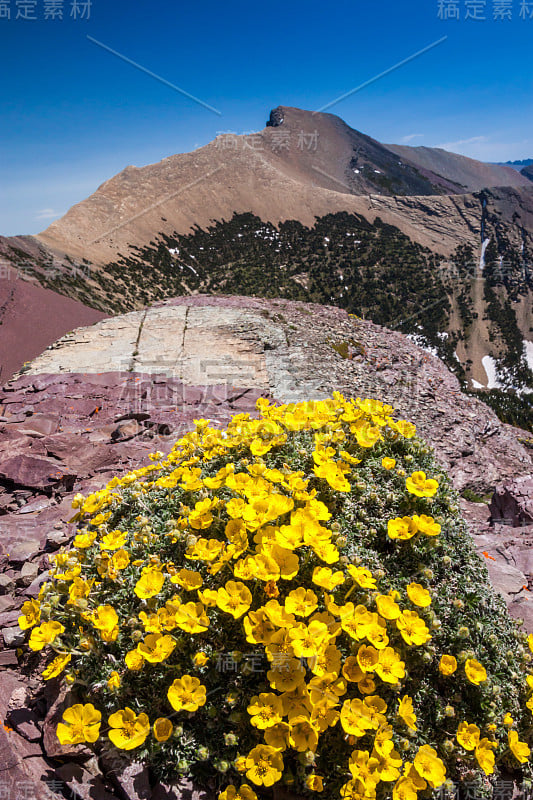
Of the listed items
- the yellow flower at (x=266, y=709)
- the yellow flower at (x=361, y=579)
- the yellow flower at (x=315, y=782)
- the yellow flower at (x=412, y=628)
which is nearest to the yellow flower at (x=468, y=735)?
the yellow flower at (x=412, y=628)

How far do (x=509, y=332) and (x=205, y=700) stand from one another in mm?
108108

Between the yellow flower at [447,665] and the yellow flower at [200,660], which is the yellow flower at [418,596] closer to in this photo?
the yellow flower at [447,665]

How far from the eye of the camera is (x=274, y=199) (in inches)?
4090

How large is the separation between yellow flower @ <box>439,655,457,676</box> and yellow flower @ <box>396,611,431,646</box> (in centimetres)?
23

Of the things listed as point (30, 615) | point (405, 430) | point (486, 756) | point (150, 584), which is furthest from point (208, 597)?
point (405, 430)

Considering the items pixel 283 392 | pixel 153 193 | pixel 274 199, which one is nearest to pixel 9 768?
pixel 283 392

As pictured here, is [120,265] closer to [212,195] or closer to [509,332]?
[212,195]

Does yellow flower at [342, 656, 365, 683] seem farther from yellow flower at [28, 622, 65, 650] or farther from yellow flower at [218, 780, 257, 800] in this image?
yellow flower at [28, 622, 65, 650]

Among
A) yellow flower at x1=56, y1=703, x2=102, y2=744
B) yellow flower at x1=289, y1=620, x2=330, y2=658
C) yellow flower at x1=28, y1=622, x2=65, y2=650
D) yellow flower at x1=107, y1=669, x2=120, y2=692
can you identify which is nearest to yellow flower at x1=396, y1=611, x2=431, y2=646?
yellow flower at x1=289, y1=620, x2=330, y2=658

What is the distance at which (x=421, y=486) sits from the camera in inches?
121

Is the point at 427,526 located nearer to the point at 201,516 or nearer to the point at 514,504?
the point at 201,516

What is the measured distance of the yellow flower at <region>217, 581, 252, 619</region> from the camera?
237cm

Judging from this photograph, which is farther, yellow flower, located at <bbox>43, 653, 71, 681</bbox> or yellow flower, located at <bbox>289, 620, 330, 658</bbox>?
yellow flower, located at <bbox>43, 653, 71, 681</bbox>

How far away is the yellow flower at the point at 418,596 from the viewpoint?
8.23 ft
